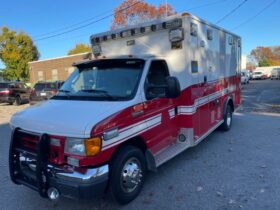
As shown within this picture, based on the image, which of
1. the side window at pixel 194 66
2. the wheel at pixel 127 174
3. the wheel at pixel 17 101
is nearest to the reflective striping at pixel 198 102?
the side window at pixel 194 66

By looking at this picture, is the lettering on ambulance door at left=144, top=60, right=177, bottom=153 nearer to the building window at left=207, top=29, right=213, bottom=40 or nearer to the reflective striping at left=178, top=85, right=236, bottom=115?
the reflective striping at left=178, top=85, right=236, bottom=115

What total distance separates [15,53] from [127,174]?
41.6 metres

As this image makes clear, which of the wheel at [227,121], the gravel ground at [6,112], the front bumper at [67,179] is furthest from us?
the gravel ground at [6,112]

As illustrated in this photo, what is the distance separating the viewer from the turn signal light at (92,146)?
322 centimetres

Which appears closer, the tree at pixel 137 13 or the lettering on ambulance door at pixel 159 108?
the lettering on ambulance door at pixel 159 108

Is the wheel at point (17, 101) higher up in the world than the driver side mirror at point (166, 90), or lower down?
lower down

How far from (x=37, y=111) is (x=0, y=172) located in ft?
7.57

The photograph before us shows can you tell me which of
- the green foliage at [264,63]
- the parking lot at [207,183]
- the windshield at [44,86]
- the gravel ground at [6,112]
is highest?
the green foliage at [264,63]

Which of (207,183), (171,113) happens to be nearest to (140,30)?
(171,113)

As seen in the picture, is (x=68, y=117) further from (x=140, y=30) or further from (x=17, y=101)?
(x=17, y=101)

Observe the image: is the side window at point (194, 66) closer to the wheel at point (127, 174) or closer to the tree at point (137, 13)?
the wheel at point (127, 174)

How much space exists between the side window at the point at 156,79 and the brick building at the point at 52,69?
27.7 m

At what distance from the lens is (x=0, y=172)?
17.4 feet

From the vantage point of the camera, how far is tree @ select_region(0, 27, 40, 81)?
131 feet
